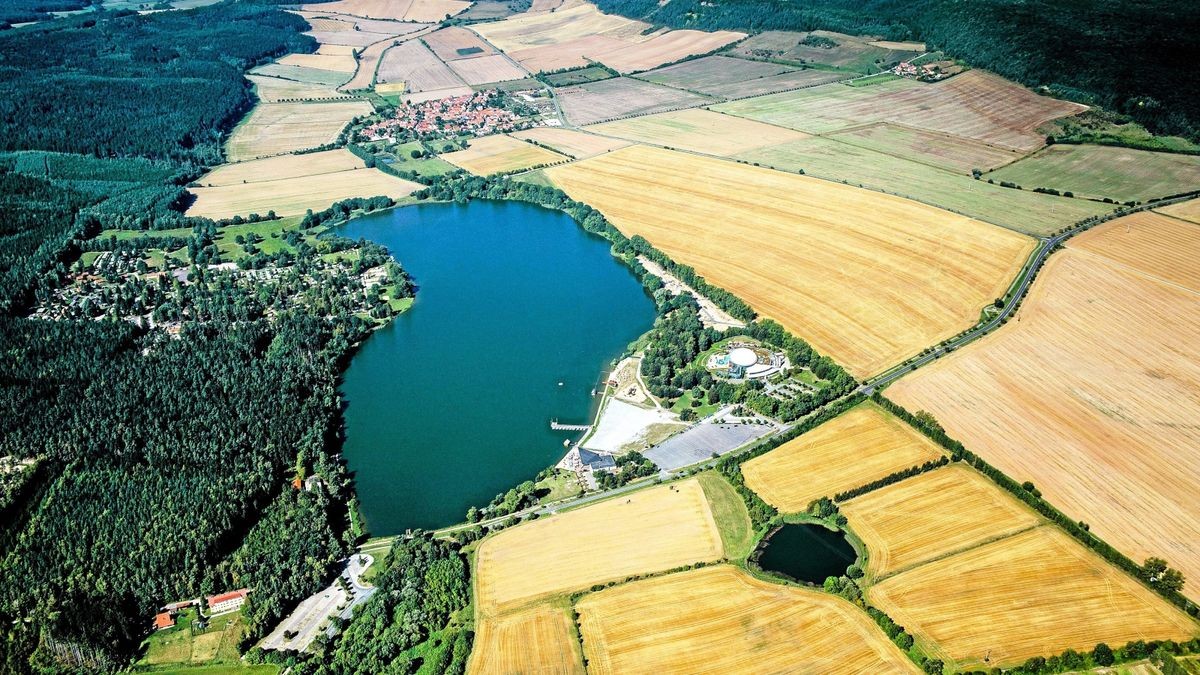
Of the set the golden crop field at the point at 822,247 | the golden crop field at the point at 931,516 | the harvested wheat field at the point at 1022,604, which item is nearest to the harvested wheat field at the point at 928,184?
the golden crop field at the point at 822,247

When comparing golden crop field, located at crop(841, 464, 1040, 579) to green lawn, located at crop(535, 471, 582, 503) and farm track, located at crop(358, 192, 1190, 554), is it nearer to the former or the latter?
farm track, located at crop(358, 192, 1190, 554)

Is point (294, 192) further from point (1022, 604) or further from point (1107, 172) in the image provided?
point (1107, 172)

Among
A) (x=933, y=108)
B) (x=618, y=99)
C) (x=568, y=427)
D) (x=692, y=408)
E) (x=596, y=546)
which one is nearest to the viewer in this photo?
(x=596, y=546)

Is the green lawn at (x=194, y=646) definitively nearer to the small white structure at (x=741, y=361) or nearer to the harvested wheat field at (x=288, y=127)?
the small white structure at (x=741, y=361)

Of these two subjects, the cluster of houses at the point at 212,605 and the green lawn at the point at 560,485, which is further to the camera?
the green lawn at the point at 560,485

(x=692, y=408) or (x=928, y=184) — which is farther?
(x=928, y=184)

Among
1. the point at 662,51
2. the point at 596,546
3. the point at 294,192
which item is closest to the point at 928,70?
the point at 662,51
